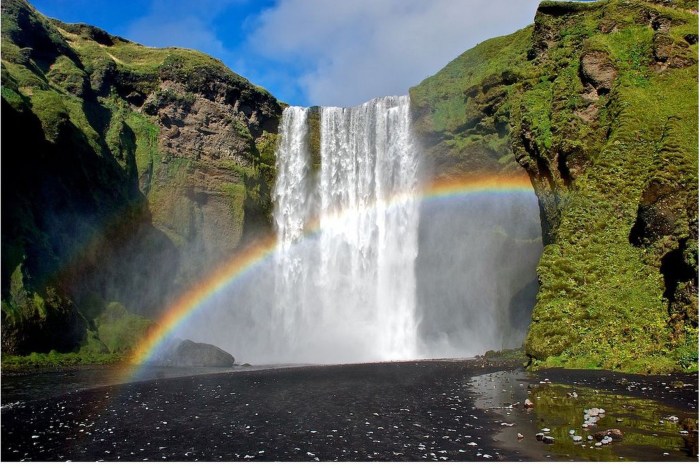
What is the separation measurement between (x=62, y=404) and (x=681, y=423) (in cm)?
1765

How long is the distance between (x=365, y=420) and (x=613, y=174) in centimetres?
1997

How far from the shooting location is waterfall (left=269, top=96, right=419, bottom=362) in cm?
5022

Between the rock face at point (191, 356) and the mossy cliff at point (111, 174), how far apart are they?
4.22 meters

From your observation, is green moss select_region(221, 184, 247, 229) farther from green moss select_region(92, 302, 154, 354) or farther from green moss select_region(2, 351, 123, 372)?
green moss select_region(2, 351, 123, 372)

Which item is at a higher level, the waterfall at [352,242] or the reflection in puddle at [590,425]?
the waterfall at [352,242]

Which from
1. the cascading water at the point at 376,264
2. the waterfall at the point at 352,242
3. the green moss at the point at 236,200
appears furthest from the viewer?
the green moss at the point at 236,200

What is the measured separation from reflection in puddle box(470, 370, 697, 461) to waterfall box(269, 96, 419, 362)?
3276cm

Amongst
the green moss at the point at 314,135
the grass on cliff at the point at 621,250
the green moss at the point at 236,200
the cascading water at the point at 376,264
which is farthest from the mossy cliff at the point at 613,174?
the green moss at the point at 236,200

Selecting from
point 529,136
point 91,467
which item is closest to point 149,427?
point 91,467

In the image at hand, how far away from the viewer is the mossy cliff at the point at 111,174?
3769cm

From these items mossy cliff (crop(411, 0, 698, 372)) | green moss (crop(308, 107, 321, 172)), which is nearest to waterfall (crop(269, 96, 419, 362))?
green moss (crop(308, 107, 321, 172))

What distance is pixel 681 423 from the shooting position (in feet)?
34.0

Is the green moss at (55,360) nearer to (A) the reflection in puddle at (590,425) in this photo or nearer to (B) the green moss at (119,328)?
(B) the green moss at (119,328)

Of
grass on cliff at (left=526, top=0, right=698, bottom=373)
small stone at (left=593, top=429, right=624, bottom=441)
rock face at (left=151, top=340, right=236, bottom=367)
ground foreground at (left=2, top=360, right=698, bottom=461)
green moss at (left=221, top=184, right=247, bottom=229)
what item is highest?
green moss at (left=221, top=184, right=247, bottom=229)
